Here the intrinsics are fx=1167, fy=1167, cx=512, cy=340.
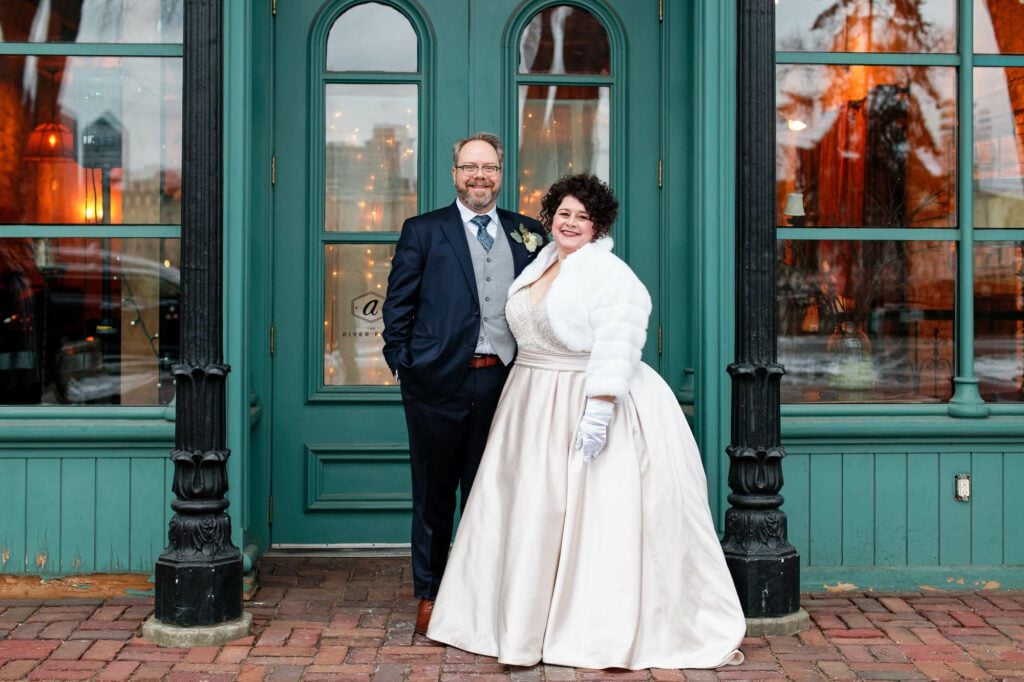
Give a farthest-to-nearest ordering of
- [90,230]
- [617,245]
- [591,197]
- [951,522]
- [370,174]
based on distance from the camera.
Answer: [370,174], [617,245], [951,522], [90,230], [591,197]

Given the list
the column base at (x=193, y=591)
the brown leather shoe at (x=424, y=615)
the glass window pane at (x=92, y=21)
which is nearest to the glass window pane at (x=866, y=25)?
the glass window pane at (x=92, y=21)

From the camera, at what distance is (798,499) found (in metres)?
5.37

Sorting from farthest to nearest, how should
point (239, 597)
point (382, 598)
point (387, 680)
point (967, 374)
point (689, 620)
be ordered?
point (967, 374) → point (382, 598) → point (239, 597) → point (689, 620) → point (387, 680)

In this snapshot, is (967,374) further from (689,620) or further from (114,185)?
(114,185)

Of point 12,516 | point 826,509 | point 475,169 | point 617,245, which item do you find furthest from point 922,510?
point 12,516

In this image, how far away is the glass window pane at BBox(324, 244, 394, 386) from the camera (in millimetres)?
5781

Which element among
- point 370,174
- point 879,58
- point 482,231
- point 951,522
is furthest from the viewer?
point 370,174

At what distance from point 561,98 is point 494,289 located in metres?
1.47

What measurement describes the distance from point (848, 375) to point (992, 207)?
1066mm

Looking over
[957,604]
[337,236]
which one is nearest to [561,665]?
[957,604]

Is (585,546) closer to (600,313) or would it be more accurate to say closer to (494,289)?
(600,313)

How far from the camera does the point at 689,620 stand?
173 inches

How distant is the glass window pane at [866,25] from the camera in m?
5.54

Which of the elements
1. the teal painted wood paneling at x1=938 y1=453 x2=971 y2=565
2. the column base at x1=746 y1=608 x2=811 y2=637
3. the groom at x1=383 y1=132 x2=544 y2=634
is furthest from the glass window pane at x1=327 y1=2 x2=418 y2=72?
the teal painted wood paneling at x1=938 y1=453 x2=971 y2=565
